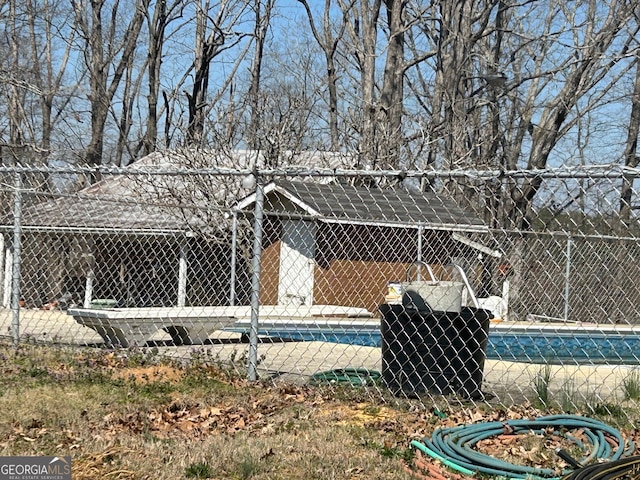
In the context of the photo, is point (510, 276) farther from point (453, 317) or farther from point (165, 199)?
point (453, 317)

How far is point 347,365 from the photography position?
917 centimetres

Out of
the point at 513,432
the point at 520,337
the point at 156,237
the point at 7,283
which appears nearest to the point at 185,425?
the point at 513,432

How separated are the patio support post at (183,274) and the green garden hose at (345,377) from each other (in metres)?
9.96

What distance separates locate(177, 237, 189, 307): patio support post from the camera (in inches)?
684

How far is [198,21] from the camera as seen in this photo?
2884cm

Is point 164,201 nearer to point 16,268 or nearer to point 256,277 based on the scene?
point 16,268

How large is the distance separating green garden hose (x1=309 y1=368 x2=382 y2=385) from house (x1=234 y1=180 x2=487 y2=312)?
8818mm

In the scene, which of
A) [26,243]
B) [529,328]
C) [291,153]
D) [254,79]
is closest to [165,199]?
[291,153]

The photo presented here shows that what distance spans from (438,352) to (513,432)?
1.25m

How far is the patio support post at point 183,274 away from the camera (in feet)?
57.0

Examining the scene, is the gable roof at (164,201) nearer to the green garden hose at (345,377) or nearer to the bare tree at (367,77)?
the bare tree at (367,77)

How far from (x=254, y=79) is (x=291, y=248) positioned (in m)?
13.0

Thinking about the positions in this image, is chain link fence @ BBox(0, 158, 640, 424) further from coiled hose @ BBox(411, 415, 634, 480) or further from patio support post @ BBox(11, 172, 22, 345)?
coiled hose @ BBox(411, 415, 634, 480)

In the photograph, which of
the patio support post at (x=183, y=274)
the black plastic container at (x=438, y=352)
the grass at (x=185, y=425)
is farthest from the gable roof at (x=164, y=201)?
the black plastic container at (x=438, y=352)
